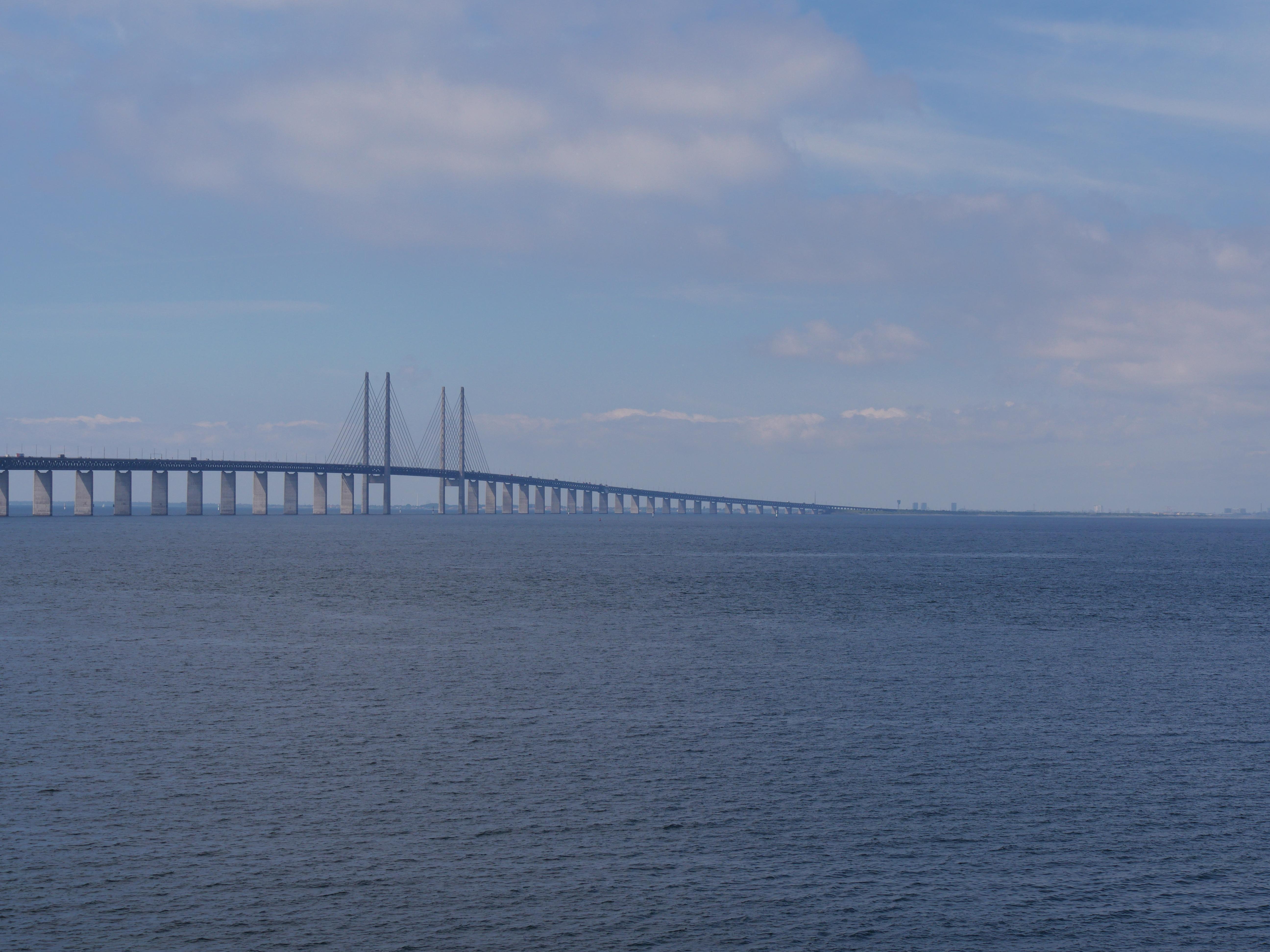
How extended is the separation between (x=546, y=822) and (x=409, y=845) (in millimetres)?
2486

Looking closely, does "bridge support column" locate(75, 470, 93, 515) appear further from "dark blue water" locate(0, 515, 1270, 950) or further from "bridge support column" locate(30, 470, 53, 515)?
"dark blue water" locate(0, 515, 1270, 950)

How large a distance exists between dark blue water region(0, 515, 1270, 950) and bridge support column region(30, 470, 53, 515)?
14187 cm

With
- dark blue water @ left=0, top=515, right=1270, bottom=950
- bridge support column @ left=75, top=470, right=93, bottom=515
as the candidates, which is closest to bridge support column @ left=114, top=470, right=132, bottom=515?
bridge support column @ left=75, top=470, right=93, bottom=515

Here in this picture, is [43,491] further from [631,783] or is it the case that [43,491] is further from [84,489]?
[631,783]

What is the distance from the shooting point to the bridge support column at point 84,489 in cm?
18762

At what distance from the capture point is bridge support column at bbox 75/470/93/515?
616ft

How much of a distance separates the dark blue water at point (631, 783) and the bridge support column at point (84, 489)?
14570 cm

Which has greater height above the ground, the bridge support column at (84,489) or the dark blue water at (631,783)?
the bridge support column at (84,489)

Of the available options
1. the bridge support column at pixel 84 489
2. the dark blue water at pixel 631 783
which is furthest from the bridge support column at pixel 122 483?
the dark blue water at pixel 631 783

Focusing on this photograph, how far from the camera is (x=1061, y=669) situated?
39406 mm

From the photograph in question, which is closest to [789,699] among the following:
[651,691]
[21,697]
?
[651,691]

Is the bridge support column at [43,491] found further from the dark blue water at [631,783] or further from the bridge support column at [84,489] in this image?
the dark blue water at [631,783]

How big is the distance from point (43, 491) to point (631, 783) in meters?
189

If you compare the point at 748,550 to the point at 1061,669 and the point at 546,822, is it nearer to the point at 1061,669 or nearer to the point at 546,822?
the point at 1061,669
